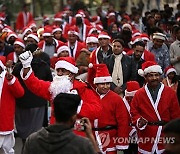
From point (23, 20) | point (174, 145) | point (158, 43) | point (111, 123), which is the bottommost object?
point (111, 123)

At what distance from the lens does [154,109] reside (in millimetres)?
9445

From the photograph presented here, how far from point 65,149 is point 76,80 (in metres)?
3.18

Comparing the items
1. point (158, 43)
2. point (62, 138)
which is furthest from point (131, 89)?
point (62, 138)

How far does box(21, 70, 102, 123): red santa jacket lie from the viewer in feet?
28.0

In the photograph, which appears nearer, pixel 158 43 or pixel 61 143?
pixel 61 143

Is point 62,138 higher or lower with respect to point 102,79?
lower

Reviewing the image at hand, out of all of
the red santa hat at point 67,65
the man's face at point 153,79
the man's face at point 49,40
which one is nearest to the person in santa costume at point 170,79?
the man's face at point 153,79

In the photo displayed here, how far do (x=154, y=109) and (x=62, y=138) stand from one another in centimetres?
381

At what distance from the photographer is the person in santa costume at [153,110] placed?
942 cm

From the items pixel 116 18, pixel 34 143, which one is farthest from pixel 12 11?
pixel 34 143

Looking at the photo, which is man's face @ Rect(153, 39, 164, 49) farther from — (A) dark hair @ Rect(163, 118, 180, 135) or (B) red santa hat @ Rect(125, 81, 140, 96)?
(A) dark hair @ Rect(163, 118, 180, 135)

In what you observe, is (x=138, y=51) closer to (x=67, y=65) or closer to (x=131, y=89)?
(x=131, y=89)

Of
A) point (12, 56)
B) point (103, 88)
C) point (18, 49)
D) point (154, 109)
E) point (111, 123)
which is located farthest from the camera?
point (18, 49)

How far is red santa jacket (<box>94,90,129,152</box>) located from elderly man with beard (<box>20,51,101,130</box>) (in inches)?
26.3
